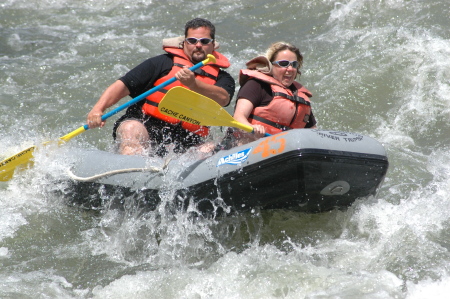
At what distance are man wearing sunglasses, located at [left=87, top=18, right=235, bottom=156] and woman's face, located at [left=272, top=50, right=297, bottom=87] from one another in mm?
386

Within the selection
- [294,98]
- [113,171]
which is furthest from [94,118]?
[294,98]

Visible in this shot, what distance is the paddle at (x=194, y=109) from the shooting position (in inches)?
141

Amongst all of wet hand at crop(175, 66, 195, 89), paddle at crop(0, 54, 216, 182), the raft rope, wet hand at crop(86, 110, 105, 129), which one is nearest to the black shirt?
paddle at crop(0, 54, 216, 182)

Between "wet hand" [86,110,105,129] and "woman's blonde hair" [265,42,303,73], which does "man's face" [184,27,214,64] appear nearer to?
"woman's blonde hair" [265,42,303,73]

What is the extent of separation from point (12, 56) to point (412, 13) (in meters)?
4.93

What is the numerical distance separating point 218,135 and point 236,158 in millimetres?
862

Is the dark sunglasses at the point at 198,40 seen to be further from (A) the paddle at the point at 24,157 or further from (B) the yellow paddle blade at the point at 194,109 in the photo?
(B) the yellow paddle blade at the point at 194,109

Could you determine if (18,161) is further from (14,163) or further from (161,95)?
(161,95)

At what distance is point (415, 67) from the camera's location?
602 centimetres

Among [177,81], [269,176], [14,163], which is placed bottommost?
[14,163]

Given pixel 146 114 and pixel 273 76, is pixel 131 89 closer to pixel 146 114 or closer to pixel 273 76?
pixel 146 114

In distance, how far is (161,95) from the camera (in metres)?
3.99

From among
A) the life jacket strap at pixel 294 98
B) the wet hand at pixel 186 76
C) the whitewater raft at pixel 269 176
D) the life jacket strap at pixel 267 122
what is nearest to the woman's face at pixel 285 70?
the life jacket strap at pixel 294 98

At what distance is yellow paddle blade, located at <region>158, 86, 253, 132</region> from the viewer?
359 cm
